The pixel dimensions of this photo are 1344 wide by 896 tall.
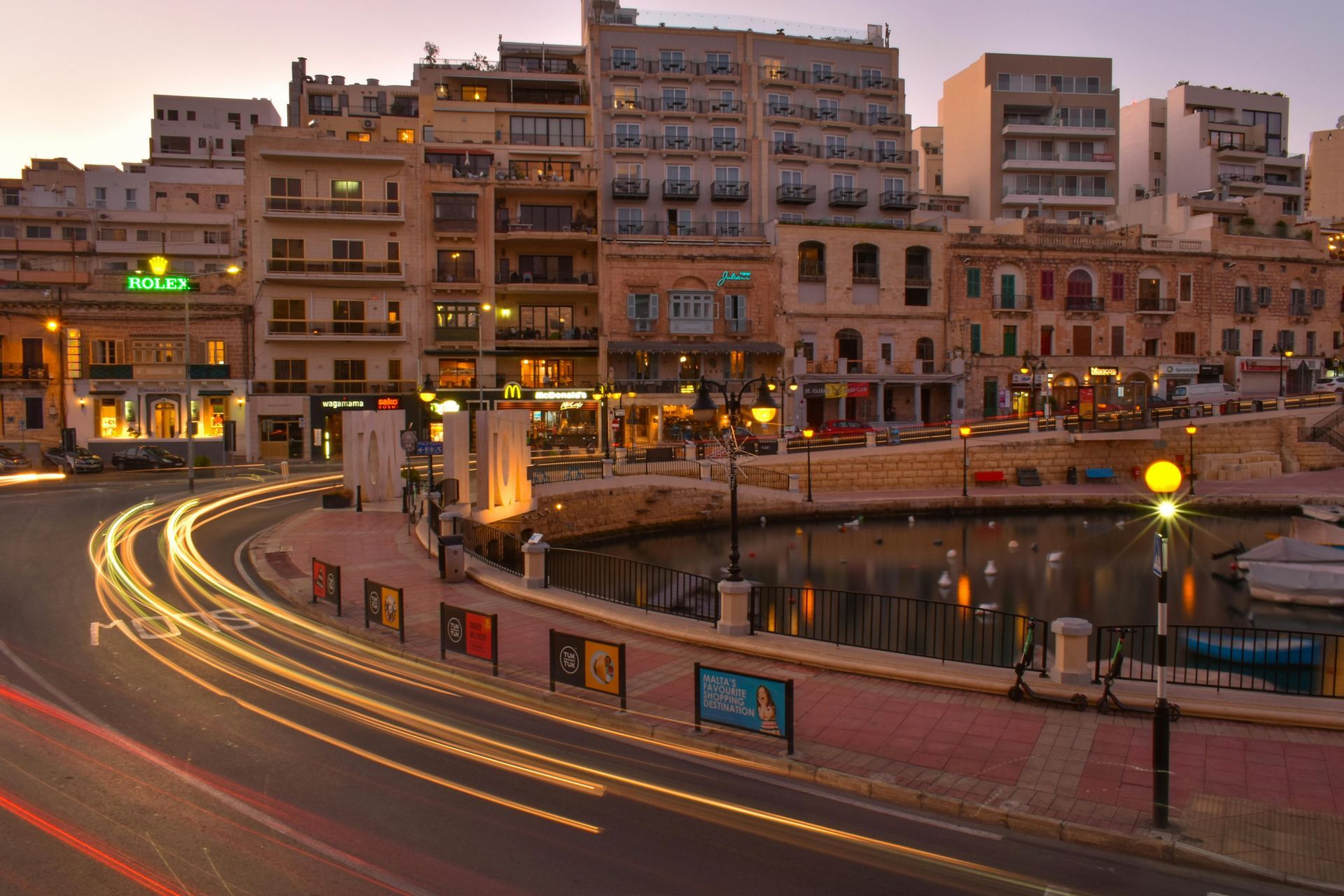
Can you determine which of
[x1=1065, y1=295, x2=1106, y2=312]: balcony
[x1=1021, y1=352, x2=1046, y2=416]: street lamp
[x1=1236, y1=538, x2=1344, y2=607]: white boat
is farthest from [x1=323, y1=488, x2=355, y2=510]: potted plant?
[x1=1065, y1=295, x2=1106, y2=312]: balcony

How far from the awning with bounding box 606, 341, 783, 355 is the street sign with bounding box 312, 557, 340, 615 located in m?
31.3

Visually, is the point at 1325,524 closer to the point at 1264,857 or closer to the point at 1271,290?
the point at 1264,857

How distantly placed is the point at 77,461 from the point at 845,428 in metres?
36.0

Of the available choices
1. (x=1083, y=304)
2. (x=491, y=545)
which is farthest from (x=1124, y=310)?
(x=491, y=545)

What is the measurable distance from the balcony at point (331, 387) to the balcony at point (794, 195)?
24438 millimetres

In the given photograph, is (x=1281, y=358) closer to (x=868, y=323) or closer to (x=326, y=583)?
(x=868, y=323)

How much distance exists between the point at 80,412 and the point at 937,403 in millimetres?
47108

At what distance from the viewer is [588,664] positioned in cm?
1109

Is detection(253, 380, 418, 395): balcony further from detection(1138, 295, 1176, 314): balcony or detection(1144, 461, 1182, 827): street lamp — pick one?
detection(1144, 461, 1182, 827): street lamp

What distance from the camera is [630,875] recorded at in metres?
7.30

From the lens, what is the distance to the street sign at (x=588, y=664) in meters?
10.8

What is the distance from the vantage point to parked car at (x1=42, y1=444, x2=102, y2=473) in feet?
132

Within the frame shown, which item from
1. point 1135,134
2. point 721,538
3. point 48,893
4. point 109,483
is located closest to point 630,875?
point 48,893

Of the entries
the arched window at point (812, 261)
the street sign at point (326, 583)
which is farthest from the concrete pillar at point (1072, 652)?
the arched window at point (812, 261)
